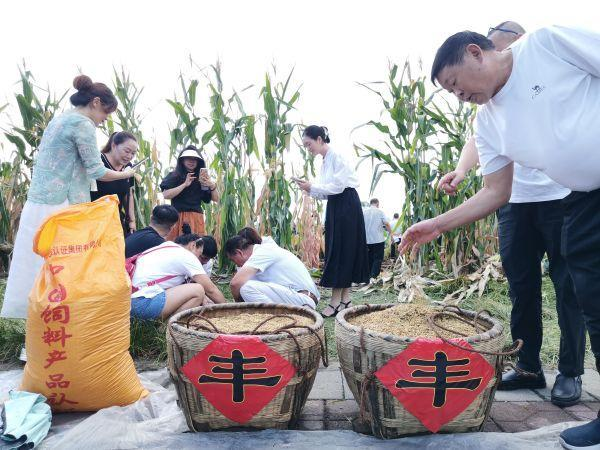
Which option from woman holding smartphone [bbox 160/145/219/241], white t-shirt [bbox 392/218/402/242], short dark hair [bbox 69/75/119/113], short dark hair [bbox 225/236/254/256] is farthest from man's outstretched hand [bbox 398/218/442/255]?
white t-shirt [bbox 392/218/402/242]

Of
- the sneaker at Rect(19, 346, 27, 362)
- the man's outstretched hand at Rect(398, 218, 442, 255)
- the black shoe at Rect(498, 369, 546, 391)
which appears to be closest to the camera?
the man's outstretched hand at Rect(398, 218, 442, 255)

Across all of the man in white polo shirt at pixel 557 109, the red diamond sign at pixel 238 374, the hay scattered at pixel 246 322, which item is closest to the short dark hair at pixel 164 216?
the hay scattered at pixel 246 322

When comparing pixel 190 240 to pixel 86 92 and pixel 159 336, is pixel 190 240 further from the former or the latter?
pixel 86 92

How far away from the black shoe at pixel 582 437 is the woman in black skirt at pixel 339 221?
237cm

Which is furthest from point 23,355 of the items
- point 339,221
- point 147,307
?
point 339,221

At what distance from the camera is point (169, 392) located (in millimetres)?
2354

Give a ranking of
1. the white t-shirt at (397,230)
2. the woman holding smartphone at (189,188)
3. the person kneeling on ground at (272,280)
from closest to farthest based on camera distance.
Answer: the person kneeling on ground at (272,280) < the woman holding smartphone at (189,188) < the white t-shirt at (397,230)

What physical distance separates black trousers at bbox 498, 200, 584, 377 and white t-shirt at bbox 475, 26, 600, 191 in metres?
0.63

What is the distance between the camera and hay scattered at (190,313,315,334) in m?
2.04

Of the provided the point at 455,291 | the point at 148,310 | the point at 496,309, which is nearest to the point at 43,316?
the point at 148,310

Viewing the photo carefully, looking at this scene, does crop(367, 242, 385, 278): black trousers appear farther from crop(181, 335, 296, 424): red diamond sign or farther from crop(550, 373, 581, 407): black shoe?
crop(181, 335, 296, 424): red diamond sign

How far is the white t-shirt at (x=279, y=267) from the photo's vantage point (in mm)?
3428

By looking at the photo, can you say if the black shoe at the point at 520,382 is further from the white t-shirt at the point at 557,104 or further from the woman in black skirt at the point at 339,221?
the woman in black skirt at the point at 339,221

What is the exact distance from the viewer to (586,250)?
1674 millimetres
